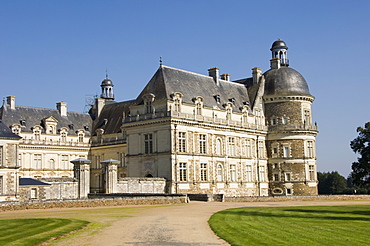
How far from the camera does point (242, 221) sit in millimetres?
19672

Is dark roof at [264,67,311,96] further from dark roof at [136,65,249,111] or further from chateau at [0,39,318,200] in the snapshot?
dark roof at [136,65,249,111]

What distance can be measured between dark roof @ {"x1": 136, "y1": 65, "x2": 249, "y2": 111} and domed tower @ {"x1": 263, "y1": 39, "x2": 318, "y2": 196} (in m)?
3.60

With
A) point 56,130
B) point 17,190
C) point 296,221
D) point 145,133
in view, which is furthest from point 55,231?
point 56,130

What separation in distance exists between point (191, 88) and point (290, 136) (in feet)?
41.8

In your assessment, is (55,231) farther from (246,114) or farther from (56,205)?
(246,114)

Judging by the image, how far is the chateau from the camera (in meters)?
40.6

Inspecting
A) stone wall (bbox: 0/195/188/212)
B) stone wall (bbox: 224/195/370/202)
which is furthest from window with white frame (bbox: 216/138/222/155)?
stone wall (bbox: 0/195/188/212)

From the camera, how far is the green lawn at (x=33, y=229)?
14234mm

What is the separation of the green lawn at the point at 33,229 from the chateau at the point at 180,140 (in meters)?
17.0

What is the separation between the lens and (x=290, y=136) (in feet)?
178

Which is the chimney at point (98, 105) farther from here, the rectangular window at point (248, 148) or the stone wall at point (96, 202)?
the stone wall at point (96, 202)

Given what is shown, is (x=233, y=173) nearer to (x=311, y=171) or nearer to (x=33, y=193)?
(x=311, y=171)

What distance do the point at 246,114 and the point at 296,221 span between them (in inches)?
1320

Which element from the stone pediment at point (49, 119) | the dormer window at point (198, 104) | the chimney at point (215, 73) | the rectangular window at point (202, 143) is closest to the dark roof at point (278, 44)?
the chimney at point (215, 73)
